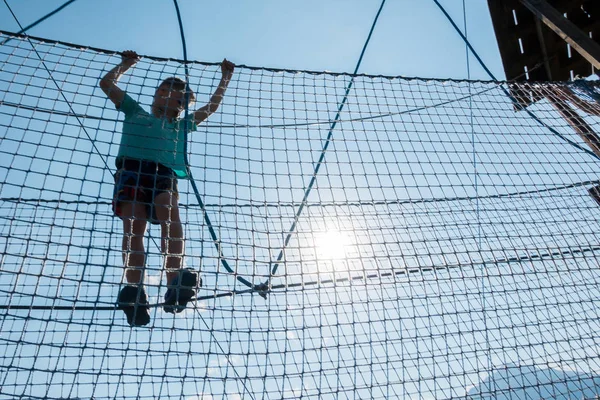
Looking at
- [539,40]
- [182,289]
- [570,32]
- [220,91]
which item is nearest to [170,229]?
[182,289]

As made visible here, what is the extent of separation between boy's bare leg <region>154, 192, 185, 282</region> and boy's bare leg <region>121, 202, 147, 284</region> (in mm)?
55

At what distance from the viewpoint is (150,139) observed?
5.41 ft

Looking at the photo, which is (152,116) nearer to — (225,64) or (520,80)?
(225,64)

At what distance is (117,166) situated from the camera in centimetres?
161

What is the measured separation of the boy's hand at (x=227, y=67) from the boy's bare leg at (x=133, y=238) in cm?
60

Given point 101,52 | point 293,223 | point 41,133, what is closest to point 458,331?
point 293,223

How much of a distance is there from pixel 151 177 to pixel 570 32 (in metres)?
1.74

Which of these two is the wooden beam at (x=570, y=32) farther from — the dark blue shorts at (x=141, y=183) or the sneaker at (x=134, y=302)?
the sneaker at (x=134, y=302)

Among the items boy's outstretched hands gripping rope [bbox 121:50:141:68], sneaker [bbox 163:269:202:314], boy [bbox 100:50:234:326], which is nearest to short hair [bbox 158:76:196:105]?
boy [bbox 100:50:234:326]

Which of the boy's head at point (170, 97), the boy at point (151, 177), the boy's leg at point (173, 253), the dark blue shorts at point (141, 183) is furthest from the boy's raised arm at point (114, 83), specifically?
→ the boy's leg at point (173, 253)

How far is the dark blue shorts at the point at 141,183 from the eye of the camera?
59.8 inches

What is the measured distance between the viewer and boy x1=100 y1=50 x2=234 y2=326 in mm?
1375

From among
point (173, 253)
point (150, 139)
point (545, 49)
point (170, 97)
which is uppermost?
point (545, 49)

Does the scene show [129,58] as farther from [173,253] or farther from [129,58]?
[173,253]
